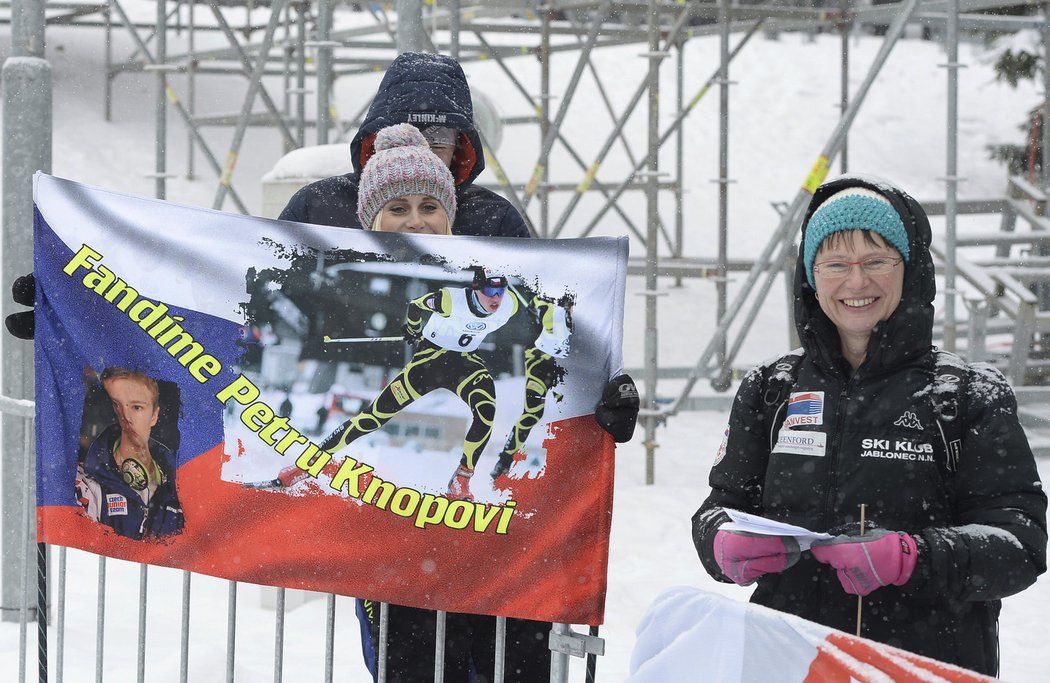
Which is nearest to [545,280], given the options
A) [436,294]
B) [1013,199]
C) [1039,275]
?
[436,294]

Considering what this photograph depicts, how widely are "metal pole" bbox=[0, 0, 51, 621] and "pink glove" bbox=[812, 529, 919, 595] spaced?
3.53 metres

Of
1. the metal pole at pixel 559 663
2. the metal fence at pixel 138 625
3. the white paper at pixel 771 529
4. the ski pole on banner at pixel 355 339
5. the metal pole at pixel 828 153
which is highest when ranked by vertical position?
the metal pole at pixel 828 153

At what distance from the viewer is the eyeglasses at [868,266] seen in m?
2.39

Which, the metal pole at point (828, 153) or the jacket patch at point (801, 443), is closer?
the jacket patch at point (801, 443)

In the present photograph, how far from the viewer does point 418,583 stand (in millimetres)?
2789

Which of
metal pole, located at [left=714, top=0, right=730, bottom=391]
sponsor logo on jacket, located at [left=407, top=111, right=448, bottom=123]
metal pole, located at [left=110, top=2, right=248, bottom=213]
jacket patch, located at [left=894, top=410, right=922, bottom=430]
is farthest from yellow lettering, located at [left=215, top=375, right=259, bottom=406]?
metal pole, located at [left=110, top=2, right=248, bottom=213]

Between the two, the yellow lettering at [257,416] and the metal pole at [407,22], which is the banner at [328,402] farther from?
the metal pole at [407,22]

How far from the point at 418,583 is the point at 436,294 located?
634 mm

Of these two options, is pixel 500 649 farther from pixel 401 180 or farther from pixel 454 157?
pixel 454 157

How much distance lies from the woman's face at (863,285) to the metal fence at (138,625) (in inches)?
41.3

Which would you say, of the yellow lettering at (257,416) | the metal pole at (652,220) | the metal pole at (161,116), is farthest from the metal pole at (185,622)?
the metal pole at (161,116)

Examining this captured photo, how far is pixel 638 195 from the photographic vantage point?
18.2 metres

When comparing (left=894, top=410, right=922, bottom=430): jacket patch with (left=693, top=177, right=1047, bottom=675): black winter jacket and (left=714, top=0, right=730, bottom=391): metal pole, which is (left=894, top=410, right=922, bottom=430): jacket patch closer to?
(left=693, top=177, right=1047, bottom=675): black winter jacket

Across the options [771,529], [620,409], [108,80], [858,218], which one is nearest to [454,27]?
[620,409]
